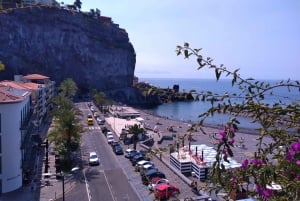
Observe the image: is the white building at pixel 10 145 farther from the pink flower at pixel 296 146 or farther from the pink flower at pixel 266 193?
the pink flower at pixel 296 146

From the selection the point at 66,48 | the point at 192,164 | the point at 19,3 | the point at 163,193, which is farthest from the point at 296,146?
the point at 19,3

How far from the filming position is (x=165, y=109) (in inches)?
4852

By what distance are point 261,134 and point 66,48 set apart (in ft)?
369

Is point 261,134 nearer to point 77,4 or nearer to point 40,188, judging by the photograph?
point 40,188

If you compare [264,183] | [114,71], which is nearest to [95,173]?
[264,183]

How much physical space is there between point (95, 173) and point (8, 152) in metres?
7.53

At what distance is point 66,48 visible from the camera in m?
112

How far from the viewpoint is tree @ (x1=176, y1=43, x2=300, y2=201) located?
10.6 ft

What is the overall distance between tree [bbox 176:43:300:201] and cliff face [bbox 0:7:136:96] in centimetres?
9288

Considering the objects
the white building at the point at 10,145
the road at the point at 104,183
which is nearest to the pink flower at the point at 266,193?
the road at the point at 104,183

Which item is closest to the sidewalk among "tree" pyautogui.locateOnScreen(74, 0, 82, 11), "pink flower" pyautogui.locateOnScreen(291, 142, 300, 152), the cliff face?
"pink flower" pyautogui.locateOnScreen(291, 142, 300, 152)

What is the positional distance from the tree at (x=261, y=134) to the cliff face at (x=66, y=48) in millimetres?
92884

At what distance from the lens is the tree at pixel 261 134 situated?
3238 millimetres

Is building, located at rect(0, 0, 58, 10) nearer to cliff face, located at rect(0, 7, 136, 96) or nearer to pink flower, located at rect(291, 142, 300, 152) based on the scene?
cliff face, located at rect(0, 7, 136, 96)
